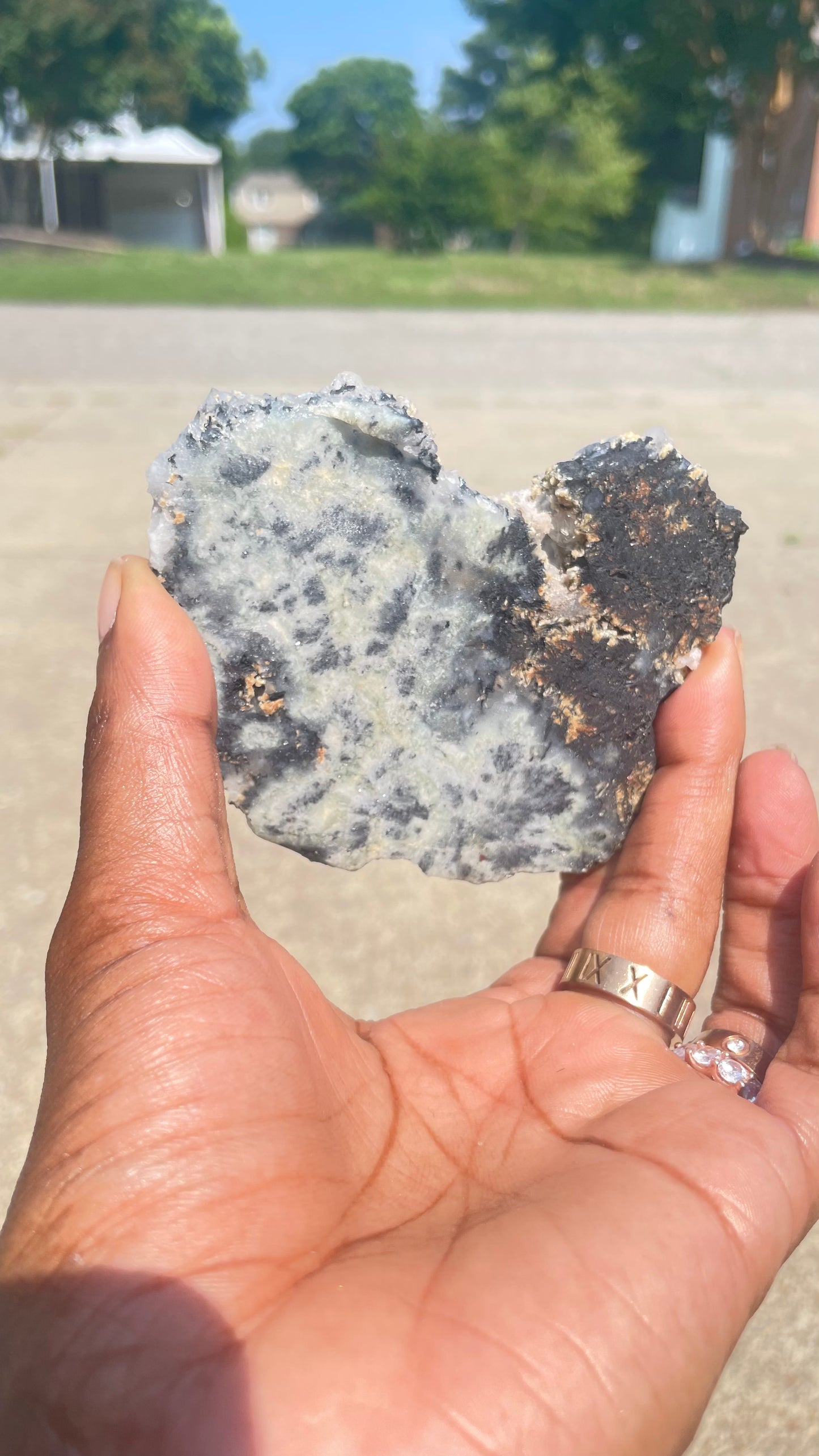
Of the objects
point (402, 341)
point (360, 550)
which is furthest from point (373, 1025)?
point (402, 341)

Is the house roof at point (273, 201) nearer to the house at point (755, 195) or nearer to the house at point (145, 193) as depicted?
the house at point (145, 193)

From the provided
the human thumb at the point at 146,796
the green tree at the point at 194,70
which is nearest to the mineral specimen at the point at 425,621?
the human thumb at the point at 146,796

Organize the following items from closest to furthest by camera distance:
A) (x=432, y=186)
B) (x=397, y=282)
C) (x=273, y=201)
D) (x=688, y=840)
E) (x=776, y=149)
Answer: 1. (x=688, y=840)
2. (x=397, y=282)
3. (x=776, y=149)
4. (x=432, y=186)
5. (x=273, y=201)

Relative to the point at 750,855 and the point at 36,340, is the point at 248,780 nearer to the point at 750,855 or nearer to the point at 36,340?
the point at 750,855

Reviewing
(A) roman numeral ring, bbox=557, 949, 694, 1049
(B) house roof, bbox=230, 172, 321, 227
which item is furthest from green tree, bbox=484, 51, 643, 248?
(A) roman numeral ring, bbox=557, 949, 694, 1049

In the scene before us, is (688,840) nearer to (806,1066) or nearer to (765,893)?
(765,893)

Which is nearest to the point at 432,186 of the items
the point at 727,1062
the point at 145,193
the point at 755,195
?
the point at 145,193

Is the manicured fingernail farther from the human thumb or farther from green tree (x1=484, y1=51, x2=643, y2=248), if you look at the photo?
green tree (x1=484, y1=51, x2=643, y2=248)

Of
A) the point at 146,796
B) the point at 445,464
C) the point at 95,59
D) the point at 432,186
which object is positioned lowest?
the point at 445,464
